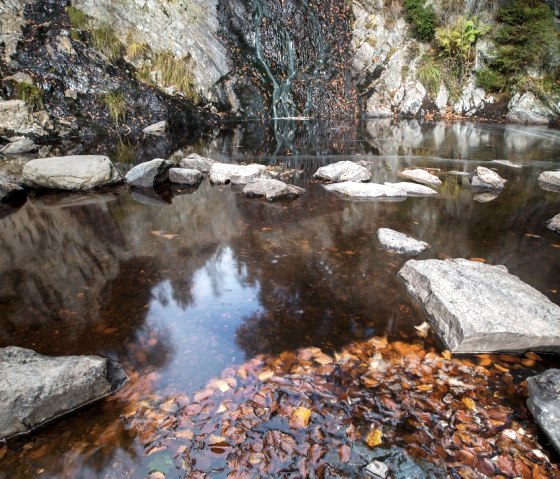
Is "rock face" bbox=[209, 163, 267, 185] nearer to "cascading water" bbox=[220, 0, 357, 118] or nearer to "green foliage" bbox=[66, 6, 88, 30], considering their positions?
"cascading water" bbox=[220, 0, 357, 118]

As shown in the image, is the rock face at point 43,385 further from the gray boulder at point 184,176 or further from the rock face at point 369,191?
the gray boulder at point 184,176

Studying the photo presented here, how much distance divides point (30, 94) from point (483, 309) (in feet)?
55.1

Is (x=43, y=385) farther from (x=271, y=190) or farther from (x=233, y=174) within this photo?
(x=233, y=174)

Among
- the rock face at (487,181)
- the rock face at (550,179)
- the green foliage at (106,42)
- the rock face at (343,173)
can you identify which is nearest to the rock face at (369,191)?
the rock face at (343,173)

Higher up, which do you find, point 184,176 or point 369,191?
point 184,176

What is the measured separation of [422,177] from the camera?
8.16 meters

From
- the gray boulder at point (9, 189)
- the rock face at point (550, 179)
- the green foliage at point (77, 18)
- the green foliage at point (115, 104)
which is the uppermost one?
the green foliage at point (77, 18)

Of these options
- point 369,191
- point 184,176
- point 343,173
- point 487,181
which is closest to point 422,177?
point 487,181

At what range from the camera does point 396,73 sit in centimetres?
2219

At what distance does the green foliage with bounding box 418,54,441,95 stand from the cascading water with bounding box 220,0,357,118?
13.3 feet

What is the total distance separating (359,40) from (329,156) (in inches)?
620

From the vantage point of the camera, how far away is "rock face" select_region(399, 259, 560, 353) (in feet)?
9.33

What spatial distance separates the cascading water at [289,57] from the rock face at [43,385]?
63.4 ft

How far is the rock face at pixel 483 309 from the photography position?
284cm
